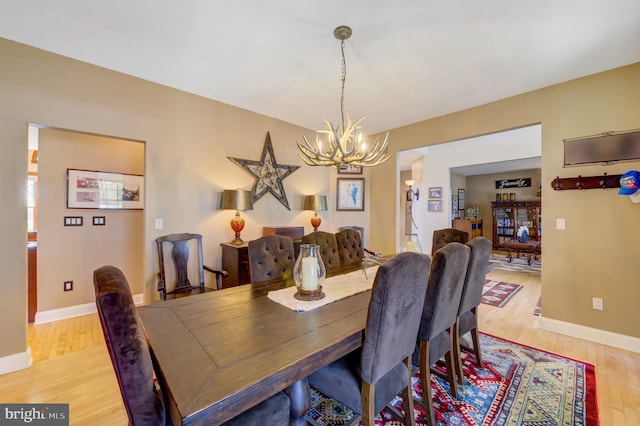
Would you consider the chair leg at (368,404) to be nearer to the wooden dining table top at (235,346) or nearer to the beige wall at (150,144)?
the wooden dining table top at (235,346)

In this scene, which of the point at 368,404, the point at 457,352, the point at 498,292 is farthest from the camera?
the point at 498,292

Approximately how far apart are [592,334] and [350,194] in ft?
11.3

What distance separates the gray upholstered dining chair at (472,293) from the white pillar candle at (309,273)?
1.11m

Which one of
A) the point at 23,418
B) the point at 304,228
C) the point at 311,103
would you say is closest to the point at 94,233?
the point at 23,418

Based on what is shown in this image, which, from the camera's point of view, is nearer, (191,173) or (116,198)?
(191,173)

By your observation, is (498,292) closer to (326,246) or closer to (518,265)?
(518,265)

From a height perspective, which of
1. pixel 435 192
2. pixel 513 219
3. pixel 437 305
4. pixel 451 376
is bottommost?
pixel 451 376

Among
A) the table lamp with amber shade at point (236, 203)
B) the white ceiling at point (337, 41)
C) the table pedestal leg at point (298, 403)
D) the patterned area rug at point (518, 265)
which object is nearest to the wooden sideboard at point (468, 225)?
the patterned area rug at point (518, 265)

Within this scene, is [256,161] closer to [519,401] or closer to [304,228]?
[304,228]

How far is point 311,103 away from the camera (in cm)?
341

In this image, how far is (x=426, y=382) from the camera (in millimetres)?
1557

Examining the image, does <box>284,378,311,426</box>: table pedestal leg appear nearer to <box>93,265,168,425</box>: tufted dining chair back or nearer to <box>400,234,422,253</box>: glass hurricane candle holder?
<box>93,265,168,425</box>: tufted dining chair back

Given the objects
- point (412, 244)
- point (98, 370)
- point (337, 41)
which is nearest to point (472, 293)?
point (412, 244)

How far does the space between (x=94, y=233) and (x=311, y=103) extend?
3277 mm
